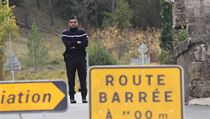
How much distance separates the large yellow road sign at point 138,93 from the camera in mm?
8219

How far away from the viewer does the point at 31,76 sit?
61750 mm

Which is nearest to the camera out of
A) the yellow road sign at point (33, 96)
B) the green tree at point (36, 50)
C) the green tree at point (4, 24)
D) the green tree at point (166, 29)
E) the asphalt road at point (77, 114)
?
the yellow road sign at point (33, 96)

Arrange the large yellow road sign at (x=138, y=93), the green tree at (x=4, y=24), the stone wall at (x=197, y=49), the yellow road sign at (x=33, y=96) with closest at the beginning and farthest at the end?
the large yellow road sign at (x=138, y=93) → the yellow road sign at (x=33, y=96) → the stone wall at (x=197, y=49) → the green tree at (x=4, y=24)

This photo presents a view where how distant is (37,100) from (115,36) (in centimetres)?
6265

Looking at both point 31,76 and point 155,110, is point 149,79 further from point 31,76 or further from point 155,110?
point 31,76

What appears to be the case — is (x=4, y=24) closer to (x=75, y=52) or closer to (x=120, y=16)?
(x=75, y=52)

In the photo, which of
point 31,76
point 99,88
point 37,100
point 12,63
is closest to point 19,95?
point 37,100

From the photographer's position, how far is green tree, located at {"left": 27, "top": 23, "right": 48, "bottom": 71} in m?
62.3

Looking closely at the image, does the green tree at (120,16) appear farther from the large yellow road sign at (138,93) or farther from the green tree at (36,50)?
the large yellow road sign at (138,93)

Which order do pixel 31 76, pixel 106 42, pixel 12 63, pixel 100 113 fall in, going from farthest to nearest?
pixel 106 42 → pixel 31 76 → pixel 12 63 → pixel 100 113

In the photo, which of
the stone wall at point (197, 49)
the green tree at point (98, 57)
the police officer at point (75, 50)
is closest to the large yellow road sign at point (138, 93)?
the police officer at point (75, 50)

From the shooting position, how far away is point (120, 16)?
7831 cm

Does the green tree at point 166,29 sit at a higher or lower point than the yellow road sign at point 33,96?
lower

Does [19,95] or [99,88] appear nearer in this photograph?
[99,88]
